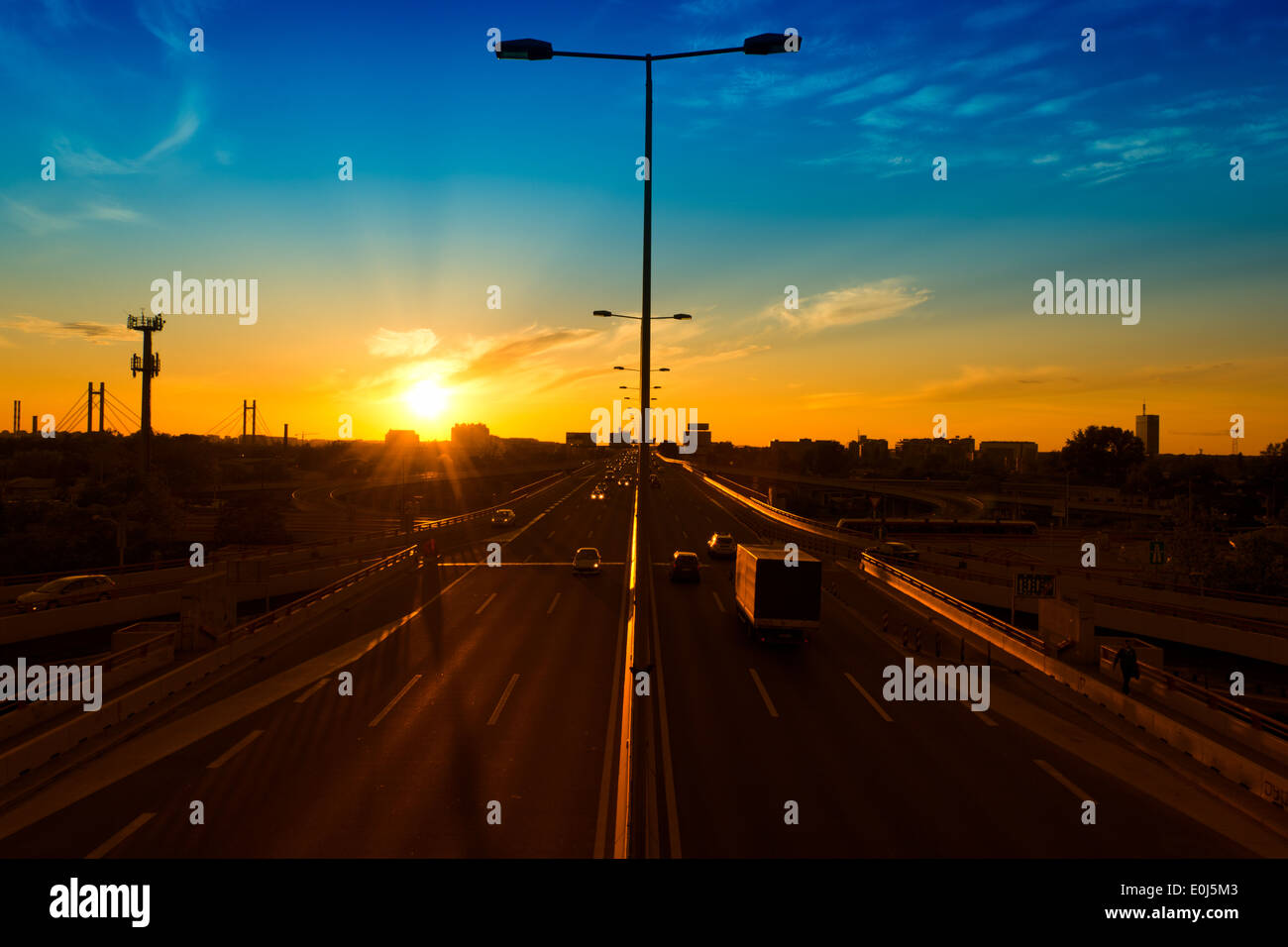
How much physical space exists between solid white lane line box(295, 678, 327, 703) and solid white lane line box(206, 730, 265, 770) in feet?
8.13

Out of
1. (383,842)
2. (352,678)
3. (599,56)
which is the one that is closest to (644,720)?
(383,842)

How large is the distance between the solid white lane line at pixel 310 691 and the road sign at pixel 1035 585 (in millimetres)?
22493

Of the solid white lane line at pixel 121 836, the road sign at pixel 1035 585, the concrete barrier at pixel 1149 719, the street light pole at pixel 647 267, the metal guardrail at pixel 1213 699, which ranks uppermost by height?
the street light pole at pixel 647 267

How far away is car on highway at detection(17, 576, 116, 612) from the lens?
30.5 m

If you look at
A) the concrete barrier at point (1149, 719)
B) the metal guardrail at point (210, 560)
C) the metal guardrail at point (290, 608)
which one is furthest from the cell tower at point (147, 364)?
the concrete barrier at point (1149, 719)

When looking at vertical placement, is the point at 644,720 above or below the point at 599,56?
below

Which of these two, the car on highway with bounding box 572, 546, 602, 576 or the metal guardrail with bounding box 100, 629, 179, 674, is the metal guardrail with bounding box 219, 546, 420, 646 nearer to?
the metal guardrail with bounding box 100, 629, 179, 674

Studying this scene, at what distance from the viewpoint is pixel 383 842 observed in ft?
35.4

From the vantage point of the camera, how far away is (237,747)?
15.0 meters

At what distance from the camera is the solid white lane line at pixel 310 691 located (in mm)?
18438

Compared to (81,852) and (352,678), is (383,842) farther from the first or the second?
(352,678)

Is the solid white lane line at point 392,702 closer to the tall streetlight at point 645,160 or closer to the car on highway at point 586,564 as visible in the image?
the tall streetlight at point 645,160

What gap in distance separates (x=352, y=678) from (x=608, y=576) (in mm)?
19968
